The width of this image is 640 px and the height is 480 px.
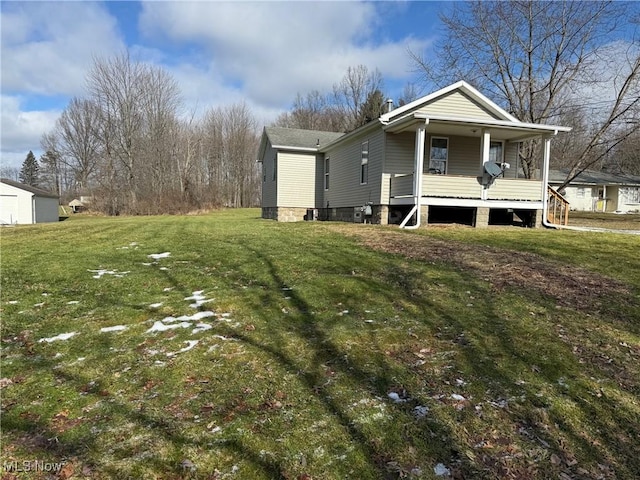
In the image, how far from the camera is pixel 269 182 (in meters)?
22.3

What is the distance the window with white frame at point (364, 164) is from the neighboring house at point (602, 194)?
2589 cm

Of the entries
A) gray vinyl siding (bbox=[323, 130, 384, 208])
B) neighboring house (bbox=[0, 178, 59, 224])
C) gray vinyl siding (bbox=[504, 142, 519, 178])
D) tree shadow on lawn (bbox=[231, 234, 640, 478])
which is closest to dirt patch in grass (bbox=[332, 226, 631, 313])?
tree shadow on lawn (bbox=[231, 234, 640, 478])

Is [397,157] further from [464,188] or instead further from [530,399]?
A: [530,399]

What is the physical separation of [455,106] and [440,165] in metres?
2.07

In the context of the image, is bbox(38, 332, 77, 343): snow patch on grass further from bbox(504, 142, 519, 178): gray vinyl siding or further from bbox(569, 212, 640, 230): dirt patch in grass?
bbox(569, 212, 640, 230): dirt patch in grass

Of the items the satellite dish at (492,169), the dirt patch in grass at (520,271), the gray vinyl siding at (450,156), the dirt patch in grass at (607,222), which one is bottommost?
the dirt patch in grass at (520,271)

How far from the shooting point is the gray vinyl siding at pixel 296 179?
20.0 metres

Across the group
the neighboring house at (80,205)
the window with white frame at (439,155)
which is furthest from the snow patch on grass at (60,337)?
the neighboring house at (80,205)

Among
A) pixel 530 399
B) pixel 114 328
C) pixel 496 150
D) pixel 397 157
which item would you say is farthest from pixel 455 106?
pixel 114 328

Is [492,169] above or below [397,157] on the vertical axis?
below

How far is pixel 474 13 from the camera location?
2173cm

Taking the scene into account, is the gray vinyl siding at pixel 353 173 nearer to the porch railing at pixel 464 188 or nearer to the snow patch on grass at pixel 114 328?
the porch railing at pixel 464 188

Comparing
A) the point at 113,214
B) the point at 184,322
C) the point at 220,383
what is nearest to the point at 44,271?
the point at 184,322

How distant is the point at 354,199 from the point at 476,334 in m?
12.6
